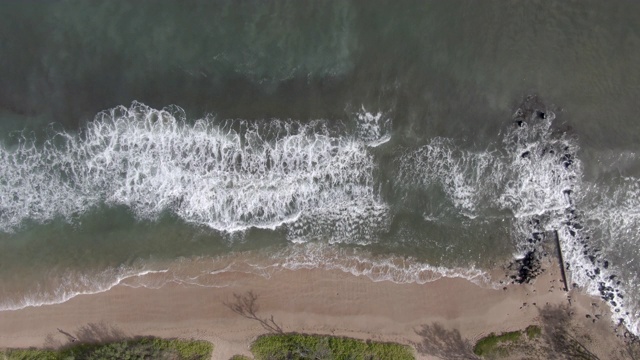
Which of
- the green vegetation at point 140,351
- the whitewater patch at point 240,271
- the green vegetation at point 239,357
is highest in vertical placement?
the whitewater patch at point 240,271

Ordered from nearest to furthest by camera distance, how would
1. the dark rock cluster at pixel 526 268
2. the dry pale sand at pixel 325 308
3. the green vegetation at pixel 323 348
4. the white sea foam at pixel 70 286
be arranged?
the green vegetation at pixel 323 348 → the dry pale sand at pixel 325 308 → the dark rock cluster at pixel 526 268 → the white sea foam at pixel 70 286

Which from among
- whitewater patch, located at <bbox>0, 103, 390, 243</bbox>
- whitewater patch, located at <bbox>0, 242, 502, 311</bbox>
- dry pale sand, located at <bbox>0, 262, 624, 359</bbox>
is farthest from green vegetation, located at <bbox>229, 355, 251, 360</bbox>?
whitewater patch, located at <bbox>0, 103, 390, 243</bbox>

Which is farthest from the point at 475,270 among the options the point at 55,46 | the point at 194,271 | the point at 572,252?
the point at 55,46

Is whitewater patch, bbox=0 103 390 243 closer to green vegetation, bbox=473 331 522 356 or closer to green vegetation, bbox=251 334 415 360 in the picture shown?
green vegetation, bbox=251 334 415 360

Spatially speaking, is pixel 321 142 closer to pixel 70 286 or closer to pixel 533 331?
pixel 533 331

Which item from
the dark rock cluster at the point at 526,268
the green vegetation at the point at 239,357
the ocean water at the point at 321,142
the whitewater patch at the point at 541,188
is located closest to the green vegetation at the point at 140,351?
the green vegetation at the point at 239,357

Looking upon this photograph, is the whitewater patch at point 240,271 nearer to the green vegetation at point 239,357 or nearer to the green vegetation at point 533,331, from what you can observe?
the green vegetation at point 533,331

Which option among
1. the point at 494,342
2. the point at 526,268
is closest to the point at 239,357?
the point at 494,342
